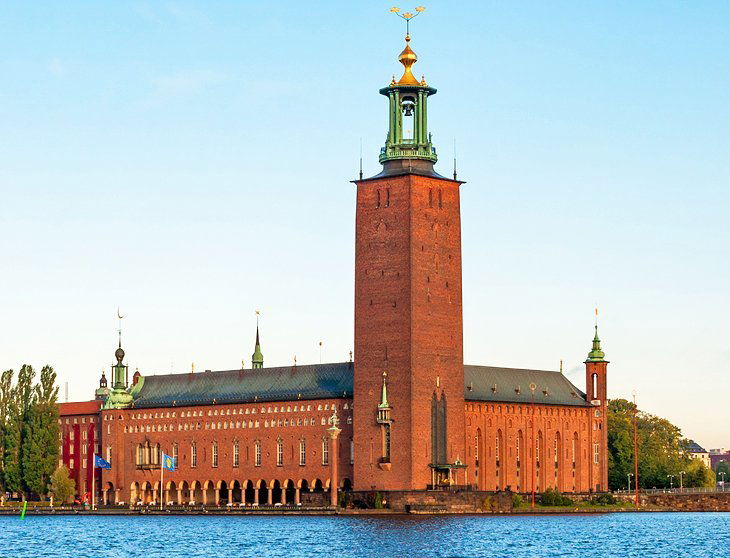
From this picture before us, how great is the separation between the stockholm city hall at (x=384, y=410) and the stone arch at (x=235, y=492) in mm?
218

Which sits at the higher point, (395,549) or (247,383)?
(247,383)

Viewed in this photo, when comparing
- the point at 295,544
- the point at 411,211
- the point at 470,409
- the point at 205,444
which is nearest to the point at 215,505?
the point at 205,444

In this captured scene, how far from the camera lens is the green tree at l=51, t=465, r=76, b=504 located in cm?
14175

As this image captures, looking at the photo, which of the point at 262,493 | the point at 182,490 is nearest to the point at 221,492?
the point at 182,490

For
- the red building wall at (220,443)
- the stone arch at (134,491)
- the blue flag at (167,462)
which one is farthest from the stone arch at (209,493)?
the blue flag at (167,462)

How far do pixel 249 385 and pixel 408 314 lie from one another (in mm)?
25551

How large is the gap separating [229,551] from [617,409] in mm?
84716

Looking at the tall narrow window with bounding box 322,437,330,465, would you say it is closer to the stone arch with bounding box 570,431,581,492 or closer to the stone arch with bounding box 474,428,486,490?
the stone arch with bounding box 474,428,486,490

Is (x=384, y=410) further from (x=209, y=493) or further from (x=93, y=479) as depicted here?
(x=93, y=479)

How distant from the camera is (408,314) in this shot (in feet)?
406

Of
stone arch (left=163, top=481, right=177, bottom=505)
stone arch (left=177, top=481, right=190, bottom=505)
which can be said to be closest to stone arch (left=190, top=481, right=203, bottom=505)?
stone arch (left=177, top=481, right=190, bottom=505)

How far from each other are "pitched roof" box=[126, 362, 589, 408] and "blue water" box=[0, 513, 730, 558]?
620 inches

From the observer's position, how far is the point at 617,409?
16662cm

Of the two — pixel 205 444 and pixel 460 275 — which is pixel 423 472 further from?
pixel 205 444
